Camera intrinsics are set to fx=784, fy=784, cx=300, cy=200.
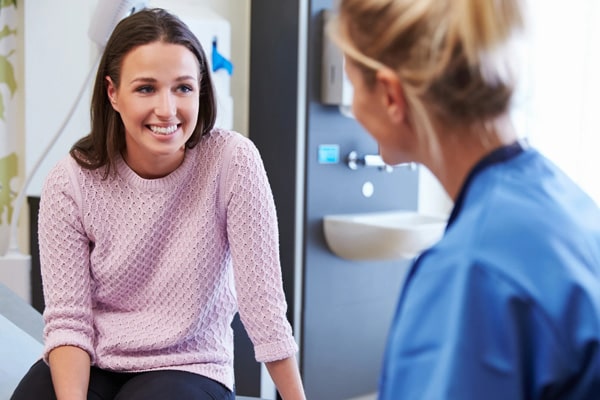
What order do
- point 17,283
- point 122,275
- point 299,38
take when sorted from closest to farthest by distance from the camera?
point 122,275
point 17,283
point 299,38

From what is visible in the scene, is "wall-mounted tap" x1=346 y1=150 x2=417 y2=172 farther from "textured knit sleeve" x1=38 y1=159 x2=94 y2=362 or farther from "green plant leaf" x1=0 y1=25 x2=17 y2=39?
"textured knit sleeve" x1=38 y1=159 x2=94 y2=362

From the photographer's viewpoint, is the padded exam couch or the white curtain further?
the white curtain

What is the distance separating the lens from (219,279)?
1.46 metres

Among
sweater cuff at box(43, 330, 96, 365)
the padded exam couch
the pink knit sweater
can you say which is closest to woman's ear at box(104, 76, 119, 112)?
the pink knit sweater

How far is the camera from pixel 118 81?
1394mm

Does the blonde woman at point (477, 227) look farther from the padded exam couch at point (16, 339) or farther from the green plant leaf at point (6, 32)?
the green plant leaf at point (6, 32)

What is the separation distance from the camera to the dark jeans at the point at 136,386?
130 centimetres

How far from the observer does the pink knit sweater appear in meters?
1.41

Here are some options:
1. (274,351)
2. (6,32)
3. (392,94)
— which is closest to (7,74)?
(6,32)

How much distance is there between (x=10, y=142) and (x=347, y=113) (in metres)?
1.10

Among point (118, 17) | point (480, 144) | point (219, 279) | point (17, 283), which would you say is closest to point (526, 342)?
point (480, 144)

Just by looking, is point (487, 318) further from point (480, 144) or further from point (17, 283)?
point (17, 283)

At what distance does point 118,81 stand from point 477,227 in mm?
897

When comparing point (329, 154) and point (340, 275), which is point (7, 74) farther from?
point (340, 275)
